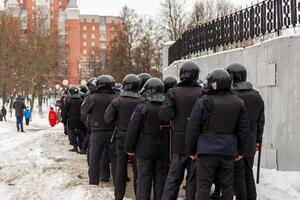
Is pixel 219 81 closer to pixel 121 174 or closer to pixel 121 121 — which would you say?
pixel 121 121

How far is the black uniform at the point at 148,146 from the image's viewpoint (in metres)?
7.03

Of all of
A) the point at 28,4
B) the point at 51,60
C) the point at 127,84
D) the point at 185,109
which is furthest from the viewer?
the point at 28,4

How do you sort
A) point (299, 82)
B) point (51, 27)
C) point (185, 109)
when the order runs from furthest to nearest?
1. point (51, 27)
2. point (299, 82)
3. point (185, 109)

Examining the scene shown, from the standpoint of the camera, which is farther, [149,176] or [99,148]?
[99,148]

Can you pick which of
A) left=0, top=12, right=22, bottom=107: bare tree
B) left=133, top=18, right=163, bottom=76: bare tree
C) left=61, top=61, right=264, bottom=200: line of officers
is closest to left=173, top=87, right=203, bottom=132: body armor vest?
left=61, top=61, right=264, bottom=200: line of officers

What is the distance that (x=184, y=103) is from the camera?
6.65 meters

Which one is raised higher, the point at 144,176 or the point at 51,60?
the point at 51,60

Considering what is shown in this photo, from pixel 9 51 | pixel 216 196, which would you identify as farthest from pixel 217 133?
pixel 9 51

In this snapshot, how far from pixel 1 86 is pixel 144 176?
36438mm

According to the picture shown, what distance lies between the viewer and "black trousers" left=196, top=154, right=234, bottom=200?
6031mm

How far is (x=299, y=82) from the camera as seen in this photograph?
9039 millimetres

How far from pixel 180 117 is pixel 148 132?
61 cm

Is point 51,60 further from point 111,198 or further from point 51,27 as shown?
point 111,198

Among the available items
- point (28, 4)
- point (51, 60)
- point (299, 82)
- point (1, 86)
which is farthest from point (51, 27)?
point (28, 4)
